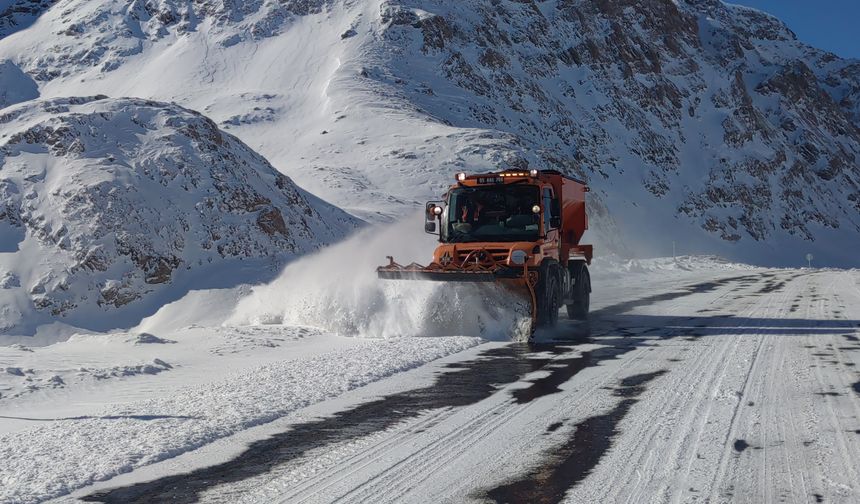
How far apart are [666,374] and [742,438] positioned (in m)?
3.16

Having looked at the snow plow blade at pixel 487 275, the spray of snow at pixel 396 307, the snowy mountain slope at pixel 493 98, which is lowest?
the spray of snow at pixel 396 307

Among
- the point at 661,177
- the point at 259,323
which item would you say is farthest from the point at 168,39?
the point at 259,323

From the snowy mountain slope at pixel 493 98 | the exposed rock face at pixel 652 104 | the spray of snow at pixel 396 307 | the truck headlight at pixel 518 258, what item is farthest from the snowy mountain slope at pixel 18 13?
the truck headlight at pixel 518 258

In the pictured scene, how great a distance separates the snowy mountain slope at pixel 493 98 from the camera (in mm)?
63469

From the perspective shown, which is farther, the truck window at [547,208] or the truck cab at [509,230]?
the truck window at [547,208]

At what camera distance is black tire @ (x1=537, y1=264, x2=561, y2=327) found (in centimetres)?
1387

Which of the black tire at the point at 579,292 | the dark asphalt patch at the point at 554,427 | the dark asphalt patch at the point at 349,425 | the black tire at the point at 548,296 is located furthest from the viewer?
the black tire at the point at 579,292

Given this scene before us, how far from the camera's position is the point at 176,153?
30797 millimetres

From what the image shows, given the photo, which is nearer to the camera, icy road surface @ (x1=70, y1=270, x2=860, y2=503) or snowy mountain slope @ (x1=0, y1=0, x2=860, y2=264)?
icy road surface @ (x1=70, y1=270, x2=860, y2=503)

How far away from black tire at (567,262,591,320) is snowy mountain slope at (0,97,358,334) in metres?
12.6

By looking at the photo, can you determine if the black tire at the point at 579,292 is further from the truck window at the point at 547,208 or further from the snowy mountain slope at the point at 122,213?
the snowy mountain slope at the point at 122,213

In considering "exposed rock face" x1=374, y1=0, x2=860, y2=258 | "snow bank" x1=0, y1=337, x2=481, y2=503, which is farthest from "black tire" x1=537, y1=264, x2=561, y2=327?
"exposed rock face" x1=374, y1=0, x2=860, y2=258

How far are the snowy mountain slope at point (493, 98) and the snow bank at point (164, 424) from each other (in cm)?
4373

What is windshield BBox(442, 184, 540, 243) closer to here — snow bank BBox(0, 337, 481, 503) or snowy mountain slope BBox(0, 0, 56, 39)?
snow bank BBox(0, 337, 481, 503)
